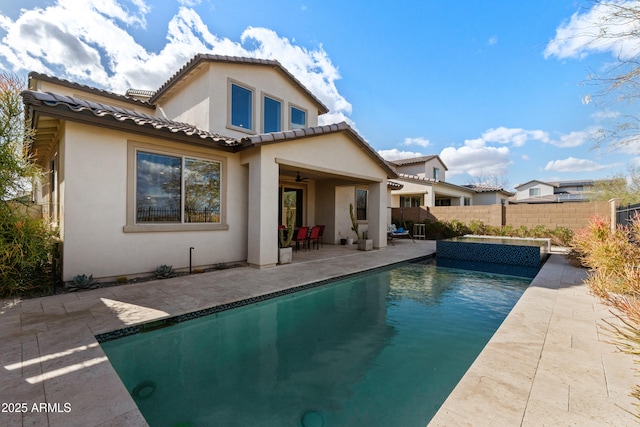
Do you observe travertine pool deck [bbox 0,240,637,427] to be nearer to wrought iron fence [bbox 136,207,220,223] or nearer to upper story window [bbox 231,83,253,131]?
wrought iron fence [bbox 136,207,220,223]

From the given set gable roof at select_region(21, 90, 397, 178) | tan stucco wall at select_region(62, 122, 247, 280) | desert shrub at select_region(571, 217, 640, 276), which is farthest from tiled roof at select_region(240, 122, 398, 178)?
desert shrub at select_region(571, 217, 640, 276)

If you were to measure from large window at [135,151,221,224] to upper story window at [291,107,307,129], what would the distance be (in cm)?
563

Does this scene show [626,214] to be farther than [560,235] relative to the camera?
No

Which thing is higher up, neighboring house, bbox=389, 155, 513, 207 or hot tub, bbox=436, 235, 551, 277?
neighboring house, bbox=389, 155, 513, 207

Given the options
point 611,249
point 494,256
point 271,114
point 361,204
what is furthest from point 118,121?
point 494,256

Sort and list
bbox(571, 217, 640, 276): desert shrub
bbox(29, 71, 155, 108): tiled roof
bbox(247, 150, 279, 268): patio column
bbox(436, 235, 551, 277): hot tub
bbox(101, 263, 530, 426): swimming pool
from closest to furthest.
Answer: bbox(101, 263, 530, 426): swimming pool
bbox(571, 217, 640, 276): desert shrub
bbox(247, 150, 279, 268): patio column
bbox(436, 235, 551, 277): hot tub
bbox(29, 71, 155, 108): tiled roof

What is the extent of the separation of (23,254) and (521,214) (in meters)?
22.2

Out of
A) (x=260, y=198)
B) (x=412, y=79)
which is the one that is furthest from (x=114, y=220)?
(x=412, y=79)

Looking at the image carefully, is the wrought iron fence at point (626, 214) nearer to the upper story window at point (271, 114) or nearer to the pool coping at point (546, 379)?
the pool coping at point (546, 379)

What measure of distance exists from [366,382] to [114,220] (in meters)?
6.96

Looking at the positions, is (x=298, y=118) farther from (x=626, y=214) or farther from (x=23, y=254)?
(x=626, y=214)

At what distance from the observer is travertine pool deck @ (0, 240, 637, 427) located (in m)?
2.48

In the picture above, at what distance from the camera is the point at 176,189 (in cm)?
802

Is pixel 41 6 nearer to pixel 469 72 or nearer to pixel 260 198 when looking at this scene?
pixel 260 198
